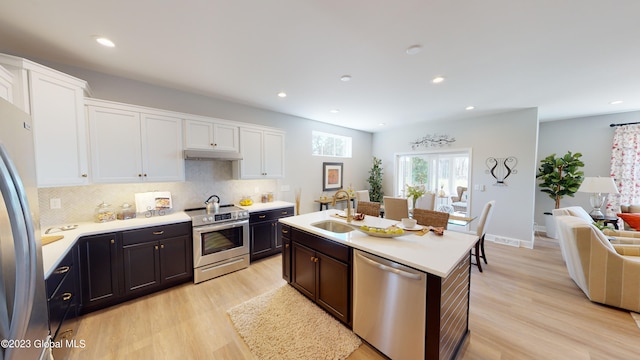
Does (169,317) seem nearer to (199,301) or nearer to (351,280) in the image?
(199,301)

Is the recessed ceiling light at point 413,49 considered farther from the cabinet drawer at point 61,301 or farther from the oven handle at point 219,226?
the cabinet drawer at point 61,301

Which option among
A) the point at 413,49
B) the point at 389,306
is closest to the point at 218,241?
the point at 389,306

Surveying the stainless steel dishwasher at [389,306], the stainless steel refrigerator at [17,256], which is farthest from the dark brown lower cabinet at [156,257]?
the stainless steel dishwasher at [389,306]

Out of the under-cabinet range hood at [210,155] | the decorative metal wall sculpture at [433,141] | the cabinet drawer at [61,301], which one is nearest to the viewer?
the cabinet drawer at [61,301]

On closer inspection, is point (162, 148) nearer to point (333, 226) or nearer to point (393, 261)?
point (333, 226)

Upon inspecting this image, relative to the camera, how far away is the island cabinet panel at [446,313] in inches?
55.6

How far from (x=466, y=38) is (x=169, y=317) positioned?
160 inches

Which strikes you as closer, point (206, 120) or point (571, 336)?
point (571, 336)

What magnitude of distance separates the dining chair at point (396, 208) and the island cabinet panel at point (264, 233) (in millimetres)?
1849

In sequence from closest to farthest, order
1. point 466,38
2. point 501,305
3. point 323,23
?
1. point 323,23
2. point 466,38
3. point 501,305

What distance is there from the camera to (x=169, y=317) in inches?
89.9

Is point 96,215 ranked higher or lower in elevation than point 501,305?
higher

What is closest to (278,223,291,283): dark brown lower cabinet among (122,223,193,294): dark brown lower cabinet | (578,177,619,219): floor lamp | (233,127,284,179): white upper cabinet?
(122,223,193,294): dark brown lower cabinet

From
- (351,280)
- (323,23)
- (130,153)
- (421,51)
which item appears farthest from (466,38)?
(130,153)
